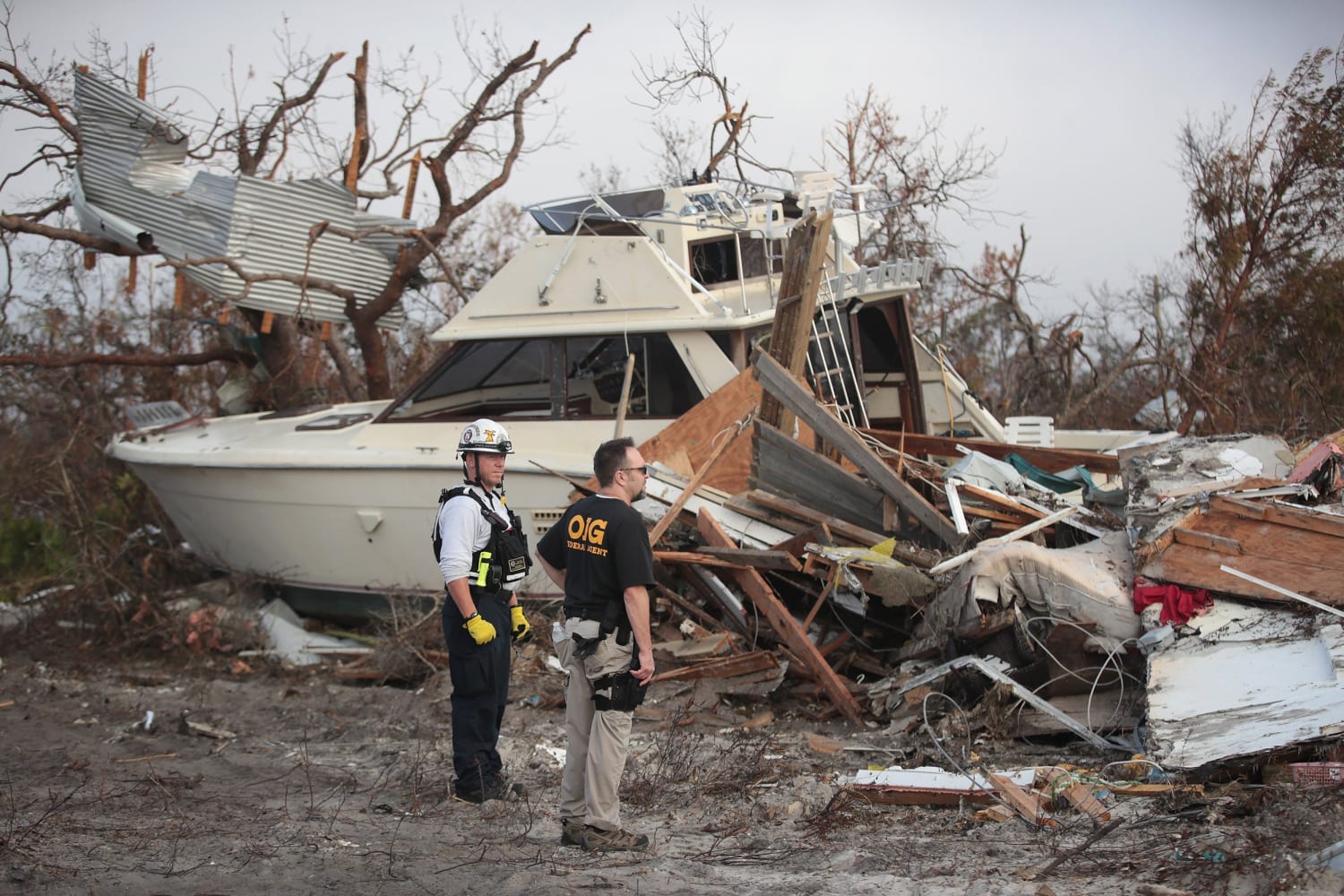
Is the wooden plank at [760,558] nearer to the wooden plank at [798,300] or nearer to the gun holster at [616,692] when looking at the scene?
A: the wooden plank at [798,300]

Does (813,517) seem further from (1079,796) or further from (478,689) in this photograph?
(1079,796)

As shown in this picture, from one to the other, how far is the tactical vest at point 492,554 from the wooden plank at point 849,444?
2.49 metres

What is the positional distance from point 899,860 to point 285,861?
2.07 meters

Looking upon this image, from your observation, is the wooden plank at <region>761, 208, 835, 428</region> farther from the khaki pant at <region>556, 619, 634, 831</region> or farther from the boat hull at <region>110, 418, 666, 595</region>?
Result: the khaki pant at <region>556, 619, 634, 831</region>

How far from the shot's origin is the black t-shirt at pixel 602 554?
3.93 meters

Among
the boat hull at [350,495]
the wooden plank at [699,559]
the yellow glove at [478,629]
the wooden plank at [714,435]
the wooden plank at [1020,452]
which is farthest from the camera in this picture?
the boat hull at [350,495]

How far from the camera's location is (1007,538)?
5895 mm

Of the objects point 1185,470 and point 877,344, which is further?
point 877,344

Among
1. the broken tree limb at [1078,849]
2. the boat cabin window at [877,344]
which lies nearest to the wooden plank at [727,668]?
the broken tree limb at [1078,849]

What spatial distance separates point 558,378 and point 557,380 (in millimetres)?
15

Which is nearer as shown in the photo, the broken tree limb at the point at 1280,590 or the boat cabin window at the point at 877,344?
the broken tree limb at the point at 1280,590

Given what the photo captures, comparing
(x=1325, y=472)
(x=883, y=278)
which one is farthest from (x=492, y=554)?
(x=883, y=278)

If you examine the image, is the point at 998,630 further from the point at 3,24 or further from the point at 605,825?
the point at 3,24

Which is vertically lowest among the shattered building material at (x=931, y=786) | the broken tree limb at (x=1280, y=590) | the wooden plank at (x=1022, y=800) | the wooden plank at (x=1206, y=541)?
the shattered building material at (x=931, y=786)
